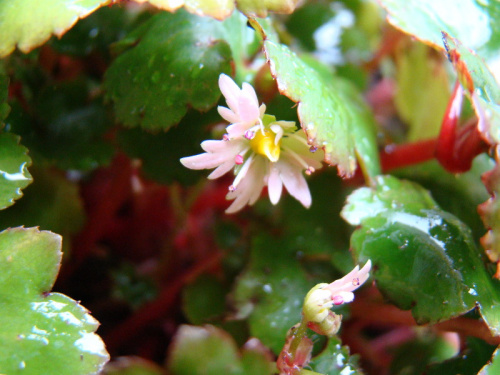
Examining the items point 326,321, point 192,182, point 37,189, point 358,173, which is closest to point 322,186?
point 358,173

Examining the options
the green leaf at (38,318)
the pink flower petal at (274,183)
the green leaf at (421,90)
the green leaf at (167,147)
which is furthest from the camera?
the green leaf at (421,90)

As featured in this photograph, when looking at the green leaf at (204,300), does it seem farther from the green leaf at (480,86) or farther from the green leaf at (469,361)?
the green leaf at (480,86)

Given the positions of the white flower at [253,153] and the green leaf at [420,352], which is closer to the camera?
the white flower at [253,153]

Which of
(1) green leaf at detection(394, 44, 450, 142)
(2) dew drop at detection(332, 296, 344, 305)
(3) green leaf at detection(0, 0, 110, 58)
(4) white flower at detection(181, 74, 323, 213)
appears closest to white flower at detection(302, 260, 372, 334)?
(2) dew drop at detection(332, 296, 344, 305)

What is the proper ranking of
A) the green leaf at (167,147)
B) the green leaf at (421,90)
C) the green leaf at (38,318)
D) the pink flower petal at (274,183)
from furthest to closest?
the green leaf at (421,90)
the green leaf at (167,147)
the pink flower petal at (274,183)
the green leaf at (38,318)

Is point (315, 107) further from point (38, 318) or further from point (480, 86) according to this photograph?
point (38, 318)

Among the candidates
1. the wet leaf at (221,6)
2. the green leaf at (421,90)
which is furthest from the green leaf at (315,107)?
the green leaf at (421,90)

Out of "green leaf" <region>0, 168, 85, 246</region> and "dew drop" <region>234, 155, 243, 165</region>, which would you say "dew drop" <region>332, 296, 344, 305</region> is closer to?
"dew drop" <region>234, 155, 243, 165</region>
